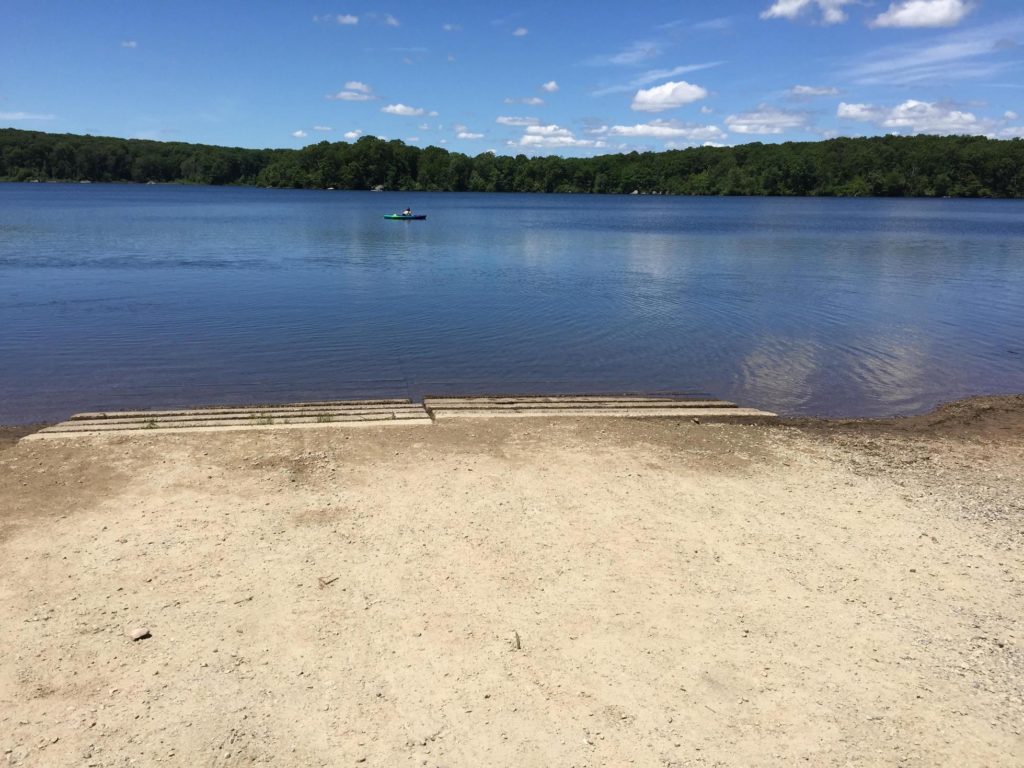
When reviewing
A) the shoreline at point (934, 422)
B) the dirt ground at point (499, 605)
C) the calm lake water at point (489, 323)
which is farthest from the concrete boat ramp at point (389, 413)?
the calm lake water at point (489, 323)

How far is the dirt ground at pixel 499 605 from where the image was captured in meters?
5.84

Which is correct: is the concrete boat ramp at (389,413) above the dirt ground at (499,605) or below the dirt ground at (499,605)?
above

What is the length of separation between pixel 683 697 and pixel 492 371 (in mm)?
13526

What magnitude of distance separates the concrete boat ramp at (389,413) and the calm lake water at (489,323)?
7.94 ft

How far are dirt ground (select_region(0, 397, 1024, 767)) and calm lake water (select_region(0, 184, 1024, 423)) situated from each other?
20.1 ft

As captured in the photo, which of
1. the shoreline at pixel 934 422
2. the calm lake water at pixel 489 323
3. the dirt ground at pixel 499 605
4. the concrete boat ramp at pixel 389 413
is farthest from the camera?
the calm lake water at pixel 489 323

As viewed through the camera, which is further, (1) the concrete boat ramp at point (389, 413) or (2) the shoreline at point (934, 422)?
(2) the shoreline at point (934, 422)

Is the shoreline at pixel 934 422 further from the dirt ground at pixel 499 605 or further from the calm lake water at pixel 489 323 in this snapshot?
the dirt ground at pixel 499 605

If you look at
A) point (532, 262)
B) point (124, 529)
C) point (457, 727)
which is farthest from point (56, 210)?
point (457, 727)

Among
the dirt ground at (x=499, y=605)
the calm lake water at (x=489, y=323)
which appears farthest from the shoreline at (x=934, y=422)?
the dirt ground at (x=499, y=605)

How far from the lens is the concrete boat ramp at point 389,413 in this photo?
12789 millimetres

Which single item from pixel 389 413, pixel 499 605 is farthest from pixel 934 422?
pixel 499 605

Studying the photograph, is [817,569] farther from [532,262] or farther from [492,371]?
[532,262]

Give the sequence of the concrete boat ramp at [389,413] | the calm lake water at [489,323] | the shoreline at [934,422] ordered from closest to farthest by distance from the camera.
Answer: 1. the concrete boat ramp at [389,413]
2. the shoreline at [934,422]
3. the calm lake water at [489,323]
